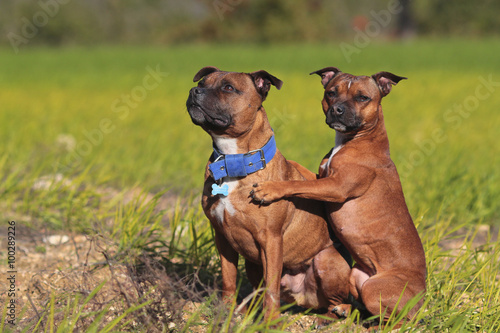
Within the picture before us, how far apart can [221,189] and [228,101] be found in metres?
0.53

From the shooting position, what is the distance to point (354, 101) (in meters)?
3.68

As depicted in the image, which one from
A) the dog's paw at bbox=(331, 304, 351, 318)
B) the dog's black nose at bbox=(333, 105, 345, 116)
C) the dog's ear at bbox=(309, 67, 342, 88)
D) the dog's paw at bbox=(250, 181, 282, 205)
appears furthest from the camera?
the dog's ear at bbox=(309, 67, 342, 88)

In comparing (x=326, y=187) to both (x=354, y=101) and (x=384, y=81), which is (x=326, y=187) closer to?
(x=354, y=101)

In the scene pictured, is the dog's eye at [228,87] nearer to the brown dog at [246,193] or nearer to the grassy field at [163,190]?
the brown dog at [246,193]

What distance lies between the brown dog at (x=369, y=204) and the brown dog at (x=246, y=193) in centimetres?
20

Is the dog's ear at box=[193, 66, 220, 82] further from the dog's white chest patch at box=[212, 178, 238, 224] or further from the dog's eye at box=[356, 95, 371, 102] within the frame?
the dog's eye at box=[356, 95, 371, 102]

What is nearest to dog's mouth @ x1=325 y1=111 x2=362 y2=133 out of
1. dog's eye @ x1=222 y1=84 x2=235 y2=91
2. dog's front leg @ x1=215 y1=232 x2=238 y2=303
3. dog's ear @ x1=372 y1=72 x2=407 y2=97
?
dog's ear @ x1=372 y1=72 x2=407 y2=97

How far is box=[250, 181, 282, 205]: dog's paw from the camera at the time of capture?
336 cm

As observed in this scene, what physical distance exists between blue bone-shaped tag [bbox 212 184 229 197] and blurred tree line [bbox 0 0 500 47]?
4819cm

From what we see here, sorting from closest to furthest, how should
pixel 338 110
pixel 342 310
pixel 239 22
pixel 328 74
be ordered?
pixel 338 110, pixel 342 310, pixel 328 74, pixel 239 22

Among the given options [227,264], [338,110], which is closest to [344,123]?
[338,110]

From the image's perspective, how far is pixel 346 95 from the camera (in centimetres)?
370

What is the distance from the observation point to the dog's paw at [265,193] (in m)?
3.36

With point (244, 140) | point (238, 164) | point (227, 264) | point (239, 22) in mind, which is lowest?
point (227, 264)
